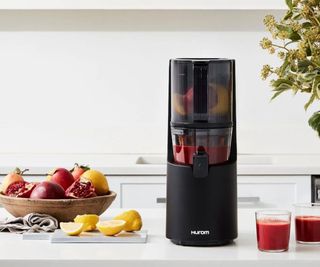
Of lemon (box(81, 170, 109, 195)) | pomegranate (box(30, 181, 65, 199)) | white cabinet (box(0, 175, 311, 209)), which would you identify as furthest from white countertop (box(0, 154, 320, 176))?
pomegranate (box(30, 181, 65, 199))

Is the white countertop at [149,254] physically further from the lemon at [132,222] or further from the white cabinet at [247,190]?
the white cabinet at [247,190]

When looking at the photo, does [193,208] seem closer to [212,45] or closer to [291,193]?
[291,193]

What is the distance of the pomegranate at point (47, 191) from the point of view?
2.45 m

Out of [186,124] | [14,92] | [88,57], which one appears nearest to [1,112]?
[14,92]

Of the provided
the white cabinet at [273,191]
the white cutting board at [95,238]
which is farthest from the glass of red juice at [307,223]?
the white cabinet at [273,191]

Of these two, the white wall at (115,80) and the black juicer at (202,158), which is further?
the white wall at (115,80)

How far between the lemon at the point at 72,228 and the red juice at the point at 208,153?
30 cm

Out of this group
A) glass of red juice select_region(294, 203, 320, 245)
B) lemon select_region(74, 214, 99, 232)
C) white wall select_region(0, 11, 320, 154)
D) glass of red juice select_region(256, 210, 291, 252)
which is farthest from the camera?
white wall select_region(0, 11, 320, 154)

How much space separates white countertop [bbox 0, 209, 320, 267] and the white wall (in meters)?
2.43

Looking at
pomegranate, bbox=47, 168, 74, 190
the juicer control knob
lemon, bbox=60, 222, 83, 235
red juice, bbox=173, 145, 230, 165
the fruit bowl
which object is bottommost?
lemon, bbox=60, 222, 83, 235

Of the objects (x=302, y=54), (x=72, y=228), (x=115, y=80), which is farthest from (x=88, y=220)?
(x=115, y=80)

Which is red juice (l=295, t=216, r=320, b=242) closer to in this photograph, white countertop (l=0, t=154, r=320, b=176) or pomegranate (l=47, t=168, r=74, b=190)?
pomegranate (l=47, t=168, r=74, b=190)

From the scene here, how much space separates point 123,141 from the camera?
15.5 ft

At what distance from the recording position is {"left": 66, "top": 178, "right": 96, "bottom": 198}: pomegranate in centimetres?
249
